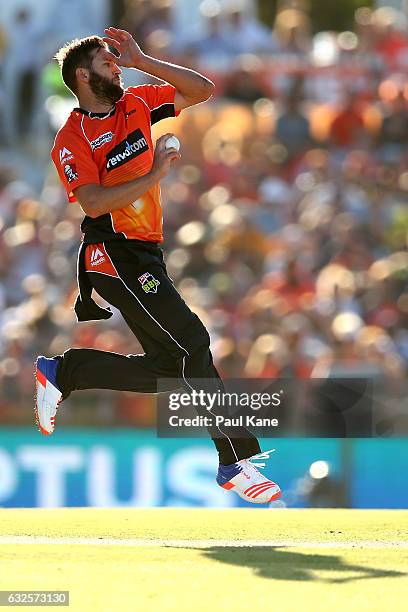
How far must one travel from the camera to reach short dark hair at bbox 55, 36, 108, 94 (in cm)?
709

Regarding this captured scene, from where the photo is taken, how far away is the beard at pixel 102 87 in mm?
7027

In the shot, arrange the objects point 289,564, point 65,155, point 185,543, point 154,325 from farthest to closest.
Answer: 1. point 154,325
2. point 65,155
3. point 185,543
4. point 289,564

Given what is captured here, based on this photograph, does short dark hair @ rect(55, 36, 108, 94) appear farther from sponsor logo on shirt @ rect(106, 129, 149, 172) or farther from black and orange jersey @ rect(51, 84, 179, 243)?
sponsor logo on shirt @ rect(106, 129, 149, 172)

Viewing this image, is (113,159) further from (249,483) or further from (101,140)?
(249,483)

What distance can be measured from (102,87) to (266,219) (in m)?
6.46

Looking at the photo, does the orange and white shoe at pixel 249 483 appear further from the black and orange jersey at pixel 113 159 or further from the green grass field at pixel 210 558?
the black and orange jersey at pixel 113 159

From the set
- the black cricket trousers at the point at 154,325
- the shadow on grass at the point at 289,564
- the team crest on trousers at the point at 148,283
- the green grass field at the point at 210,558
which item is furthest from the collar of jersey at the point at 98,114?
the shadow on grass at the point at 289,564

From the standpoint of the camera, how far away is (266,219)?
1338 cm

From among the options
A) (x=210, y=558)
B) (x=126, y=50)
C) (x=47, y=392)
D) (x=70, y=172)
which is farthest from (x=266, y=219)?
(x=210, y=558)

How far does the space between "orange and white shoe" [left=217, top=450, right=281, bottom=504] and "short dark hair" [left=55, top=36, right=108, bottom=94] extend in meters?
2.21

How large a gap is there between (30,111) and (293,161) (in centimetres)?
338

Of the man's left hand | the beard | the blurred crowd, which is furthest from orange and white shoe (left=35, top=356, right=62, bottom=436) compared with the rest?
the blurred crowd

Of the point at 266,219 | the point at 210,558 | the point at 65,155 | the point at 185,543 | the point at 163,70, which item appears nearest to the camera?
the point at 210,558

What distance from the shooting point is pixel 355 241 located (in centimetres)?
1272
